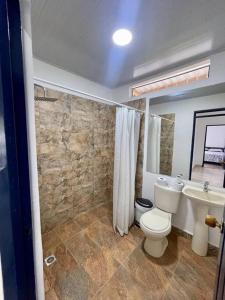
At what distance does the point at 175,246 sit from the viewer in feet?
5.86

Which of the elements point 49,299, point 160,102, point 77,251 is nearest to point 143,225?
point 77,251

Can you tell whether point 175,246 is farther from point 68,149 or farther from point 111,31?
point 111,31

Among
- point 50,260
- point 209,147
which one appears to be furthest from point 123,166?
point 50,260

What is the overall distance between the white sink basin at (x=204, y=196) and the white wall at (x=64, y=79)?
1903 mm

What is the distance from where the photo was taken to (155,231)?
1532mm

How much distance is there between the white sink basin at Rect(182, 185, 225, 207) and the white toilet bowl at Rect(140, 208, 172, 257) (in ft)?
1.34

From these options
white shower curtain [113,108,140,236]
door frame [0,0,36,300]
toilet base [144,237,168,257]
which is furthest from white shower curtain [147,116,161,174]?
door frame [0,0,36,300]

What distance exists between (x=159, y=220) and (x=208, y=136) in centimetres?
124

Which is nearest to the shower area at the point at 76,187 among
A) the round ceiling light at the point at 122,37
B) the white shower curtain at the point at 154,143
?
the white shower curtain at the point at 154,143

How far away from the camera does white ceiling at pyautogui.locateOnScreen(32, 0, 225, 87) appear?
1.08 metres

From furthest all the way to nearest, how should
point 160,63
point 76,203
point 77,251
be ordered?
point 76,203
point 160,63
point 77,251

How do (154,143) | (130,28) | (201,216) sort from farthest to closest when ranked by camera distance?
(154,143) → (201,216) → (130,28)

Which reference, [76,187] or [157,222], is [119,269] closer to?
[157,222]

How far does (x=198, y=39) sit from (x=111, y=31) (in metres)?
0.89
